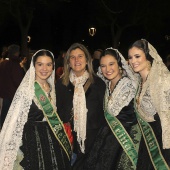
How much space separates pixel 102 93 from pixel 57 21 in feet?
80.7

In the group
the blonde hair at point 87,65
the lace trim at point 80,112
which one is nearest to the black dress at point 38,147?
the lace trim at point 80,112

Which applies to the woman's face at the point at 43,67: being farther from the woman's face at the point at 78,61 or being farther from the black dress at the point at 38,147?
the woman's face at the point at 78,61

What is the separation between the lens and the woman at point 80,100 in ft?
15.4

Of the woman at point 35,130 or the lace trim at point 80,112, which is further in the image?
the lace trim at point 80,112

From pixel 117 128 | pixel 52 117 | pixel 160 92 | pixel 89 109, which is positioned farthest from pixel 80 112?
pixel 160 92

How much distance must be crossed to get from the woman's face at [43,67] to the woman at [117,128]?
0.63 m

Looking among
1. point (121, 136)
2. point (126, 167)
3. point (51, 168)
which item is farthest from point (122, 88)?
point (51, 168)

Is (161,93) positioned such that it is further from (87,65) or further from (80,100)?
(87,65)

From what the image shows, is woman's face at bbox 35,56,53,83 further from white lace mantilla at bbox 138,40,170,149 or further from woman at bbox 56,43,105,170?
white lace mantilla at bbox 138,40,170,149

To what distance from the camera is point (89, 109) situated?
15.6ft

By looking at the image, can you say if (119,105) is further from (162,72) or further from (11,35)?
(11,35)

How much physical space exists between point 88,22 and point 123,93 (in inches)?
978

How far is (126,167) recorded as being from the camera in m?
4.27

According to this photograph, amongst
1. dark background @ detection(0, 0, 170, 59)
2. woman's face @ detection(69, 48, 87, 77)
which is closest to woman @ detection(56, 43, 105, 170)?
woman's face @ detection(69, 48, 87, 77)
